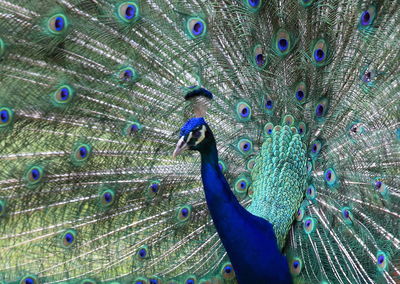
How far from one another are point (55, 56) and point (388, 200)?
1464 mm

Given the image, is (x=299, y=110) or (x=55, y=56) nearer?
(x=55, y=56)

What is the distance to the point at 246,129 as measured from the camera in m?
2.72

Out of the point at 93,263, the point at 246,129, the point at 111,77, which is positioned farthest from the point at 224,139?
the point at 93,263

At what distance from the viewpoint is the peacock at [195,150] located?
7.89ft

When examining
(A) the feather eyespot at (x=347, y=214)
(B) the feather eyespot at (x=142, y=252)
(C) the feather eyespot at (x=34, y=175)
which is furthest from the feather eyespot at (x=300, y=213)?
(C) the feather eyespot at (x=34, y=175)

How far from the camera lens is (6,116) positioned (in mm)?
2428

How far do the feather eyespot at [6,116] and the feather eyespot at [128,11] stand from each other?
0.56 m

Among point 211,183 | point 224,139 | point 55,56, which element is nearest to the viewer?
point 211,183

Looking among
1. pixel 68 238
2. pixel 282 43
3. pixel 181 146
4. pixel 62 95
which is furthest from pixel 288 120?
pixel 68 238

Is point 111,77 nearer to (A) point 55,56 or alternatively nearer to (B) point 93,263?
(A) point 55,56

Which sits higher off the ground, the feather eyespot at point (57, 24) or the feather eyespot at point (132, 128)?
the feather eyespot at point (57, 24)

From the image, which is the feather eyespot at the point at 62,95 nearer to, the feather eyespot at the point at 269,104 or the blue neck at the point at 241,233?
the blue neck at the point at 241,233

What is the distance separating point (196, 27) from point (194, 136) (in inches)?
23.3

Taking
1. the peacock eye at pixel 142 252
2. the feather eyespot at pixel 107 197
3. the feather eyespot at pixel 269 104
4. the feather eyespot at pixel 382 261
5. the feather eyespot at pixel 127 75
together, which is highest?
the feather eyespot at pixel 127 75
